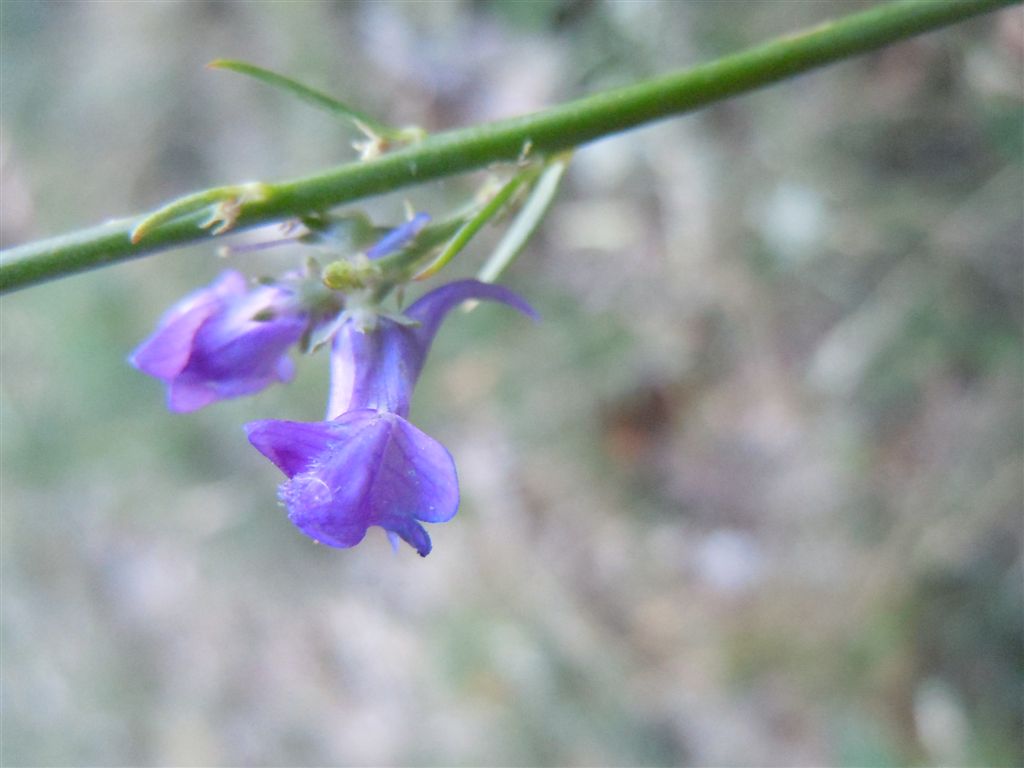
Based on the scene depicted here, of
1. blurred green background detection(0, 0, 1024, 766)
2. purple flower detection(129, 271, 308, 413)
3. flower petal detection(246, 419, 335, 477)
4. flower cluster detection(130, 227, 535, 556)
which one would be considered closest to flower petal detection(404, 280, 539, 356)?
flower cluster detection(130, 227, 535, 556)

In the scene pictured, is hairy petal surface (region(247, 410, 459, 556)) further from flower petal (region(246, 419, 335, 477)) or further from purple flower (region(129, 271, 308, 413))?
purple flower (region(129, 271, 308, 413))

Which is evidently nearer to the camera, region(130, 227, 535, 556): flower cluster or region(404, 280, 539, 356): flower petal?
region(130, 227, 535, 556): flower cluster

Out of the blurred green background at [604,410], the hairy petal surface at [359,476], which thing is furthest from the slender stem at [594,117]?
the blurred green background at [604,410]

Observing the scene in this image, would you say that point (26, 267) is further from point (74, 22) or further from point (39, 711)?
point (39, 711)

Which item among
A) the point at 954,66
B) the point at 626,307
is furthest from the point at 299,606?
the point at 954,66

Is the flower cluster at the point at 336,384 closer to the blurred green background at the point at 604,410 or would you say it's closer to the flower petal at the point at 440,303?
the flower petal at the point at 440,303

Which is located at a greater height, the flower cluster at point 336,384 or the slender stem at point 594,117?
the slender stem at point 594,117
